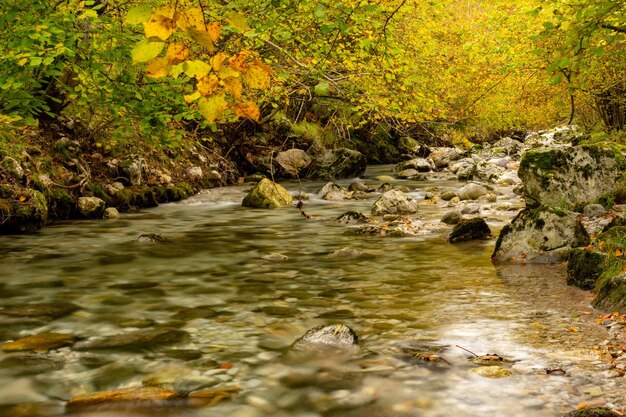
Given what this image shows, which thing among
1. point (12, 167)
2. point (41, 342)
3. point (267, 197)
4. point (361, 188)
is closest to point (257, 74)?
point (41, 342)

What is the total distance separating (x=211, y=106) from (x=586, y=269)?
589cm

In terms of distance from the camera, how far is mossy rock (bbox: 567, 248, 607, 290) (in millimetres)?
6672

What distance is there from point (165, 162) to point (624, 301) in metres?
14.5

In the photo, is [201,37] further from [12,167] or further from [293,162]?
[293,162]

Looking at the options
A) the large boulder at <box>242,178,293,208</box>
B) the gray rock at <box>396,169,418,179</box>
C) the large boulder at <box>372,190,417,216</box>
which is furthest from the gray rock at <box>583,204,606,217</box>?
the gray rock at <box>396,169,418,179</box>

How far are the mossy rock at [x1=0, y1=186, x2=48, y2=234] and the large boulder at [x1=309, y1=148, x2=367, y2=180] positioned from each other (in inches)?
487

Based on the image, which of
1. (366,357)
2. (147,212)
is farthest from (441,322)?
(147,212)

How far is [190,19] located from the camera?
78.6 inches

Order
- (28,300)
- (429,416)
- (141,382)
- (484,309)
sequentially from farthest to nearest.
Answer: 1. (28,300)
2. (484,309)
3. (141,382)
4. (429,416)

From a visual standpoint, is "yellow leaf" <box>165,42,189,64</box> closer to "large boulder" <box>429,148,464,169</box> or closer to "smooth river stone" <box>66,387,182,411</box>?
"smooth river stone" <box>66,387,182,411</box>

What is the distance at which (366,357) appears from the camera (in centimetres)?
494

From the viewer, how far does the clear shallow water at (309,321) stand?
423 centimetres

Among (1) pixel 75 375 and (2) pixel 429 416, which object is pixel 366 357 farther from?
(1) pixel 75 375

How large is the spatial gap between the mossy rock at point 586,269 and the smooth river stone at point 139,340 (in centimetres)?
438
